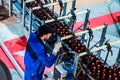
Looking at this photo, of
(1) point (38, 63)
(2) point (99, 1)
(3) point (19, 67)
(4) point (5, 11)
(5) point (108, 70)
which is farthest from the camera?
(2) point (99, 1)

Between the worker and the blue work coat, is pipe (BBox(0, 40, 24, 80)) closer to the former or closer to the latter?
the blue work coat

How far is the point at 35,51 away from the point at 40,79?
93 cm

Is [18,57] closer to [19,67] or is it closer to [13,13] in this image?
[19,67]

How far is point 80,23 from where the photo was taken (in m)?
9.58

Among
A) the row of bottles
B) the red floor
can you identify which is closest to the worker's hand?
the row of bottles

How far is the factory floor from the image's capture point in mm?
8273

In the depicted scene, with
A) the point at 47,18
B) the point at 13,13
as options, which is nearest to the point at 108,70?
the point at 47,18

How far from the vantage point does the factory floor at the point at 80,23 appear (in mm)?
8273

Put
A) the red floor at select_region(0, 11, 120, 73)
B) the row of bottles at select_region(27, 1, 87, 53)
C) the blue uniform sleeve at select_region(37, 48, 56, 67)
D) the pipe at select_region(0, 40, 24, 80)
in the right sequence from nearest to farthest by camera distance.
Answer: the blue uniform sleeve at select_region(37, 48, 56, 67) < the row of bottles at select_region(27, 1, 87, 53) < the pipe at select_region(0, 40, 24, 80) < the red floor at select_region(0, 11, 120, 73)

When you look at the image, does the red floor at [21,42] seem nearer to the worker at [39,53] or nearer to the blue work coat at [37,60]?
the blue work coat at [37,60]

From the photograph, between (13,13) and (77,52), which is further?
(13,13)

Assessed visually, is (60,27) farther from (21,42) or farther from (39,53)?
(21,42)

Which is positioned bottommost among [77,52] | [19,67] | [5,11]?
[19,67]

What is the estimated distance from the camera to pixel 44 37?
239 inches
